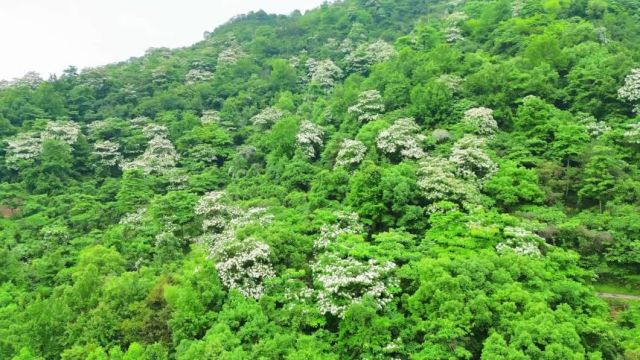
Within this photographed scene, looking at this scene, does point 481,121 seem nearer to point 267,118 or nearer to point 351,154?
point 351,154

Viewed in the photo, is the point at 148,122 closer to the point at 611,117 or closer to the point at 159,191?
the point at 159,191

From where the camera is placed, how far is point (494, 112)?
39.9 meters

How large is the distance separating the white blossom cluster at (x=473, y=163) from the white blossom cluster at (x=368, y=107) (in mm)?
12103

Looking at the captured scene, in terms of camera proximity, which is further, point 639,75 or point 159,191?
point 159,191

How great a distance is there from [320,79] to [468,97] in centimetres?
2629

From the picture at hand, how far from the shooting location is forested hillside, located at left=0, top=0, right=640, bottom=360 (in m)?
21.8

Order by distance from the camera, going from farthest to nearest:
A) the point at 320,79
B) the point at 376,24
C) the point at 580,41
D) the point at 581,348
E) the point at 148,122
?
the point at 376,24, the point at 320,79, the point at 148,122, the point at 580,41, the point at 581,348

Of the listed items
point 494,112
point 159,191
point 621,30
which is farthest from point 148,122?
point 621,30

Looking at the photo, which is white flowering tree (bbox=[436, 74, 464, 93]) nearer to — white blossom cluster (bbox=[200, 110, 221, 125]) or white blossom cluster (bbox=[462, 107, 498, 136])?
white blossom cluster (bbox=[462, 107, 498, 136])

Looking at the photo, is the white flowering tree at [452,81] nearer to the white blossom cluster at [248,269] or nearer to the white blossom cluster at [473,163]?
the white blossom cluster at [473,163]

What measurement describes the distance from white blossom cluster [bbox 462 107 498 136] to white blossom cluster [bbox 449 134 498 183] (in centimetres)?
441

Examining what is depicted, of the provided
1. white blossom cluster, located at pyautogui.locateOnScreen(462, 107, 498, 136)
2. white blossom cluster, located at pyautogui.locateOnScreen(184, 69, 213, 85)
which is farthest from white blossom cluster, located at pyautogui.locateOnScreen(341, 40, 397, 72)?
white blossom cluster, located at pyautogui.locateOnScreen(462, 107, 498, 136)

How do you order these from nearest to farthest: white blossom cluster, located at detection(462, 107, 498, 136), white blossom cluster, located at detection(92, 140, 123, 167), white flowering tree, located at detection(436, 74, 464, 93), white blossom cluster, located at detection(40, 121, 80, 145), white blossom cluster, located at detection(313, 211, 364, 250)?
1. white blossom cluster, located at detection(313, 211, 364, 250)
2. white blossom cluster, located at detection(462, 107, 498, 136)
3. white flowering tree, located at detection(436, 74, 464, 93)
4. white blossom cluster, located at detection(40, 121, 80, 145)
5. white blossom cluster, located at detection(92, 140, 123, 167)

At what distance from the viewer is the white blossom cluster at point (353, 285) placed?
22.5 m
